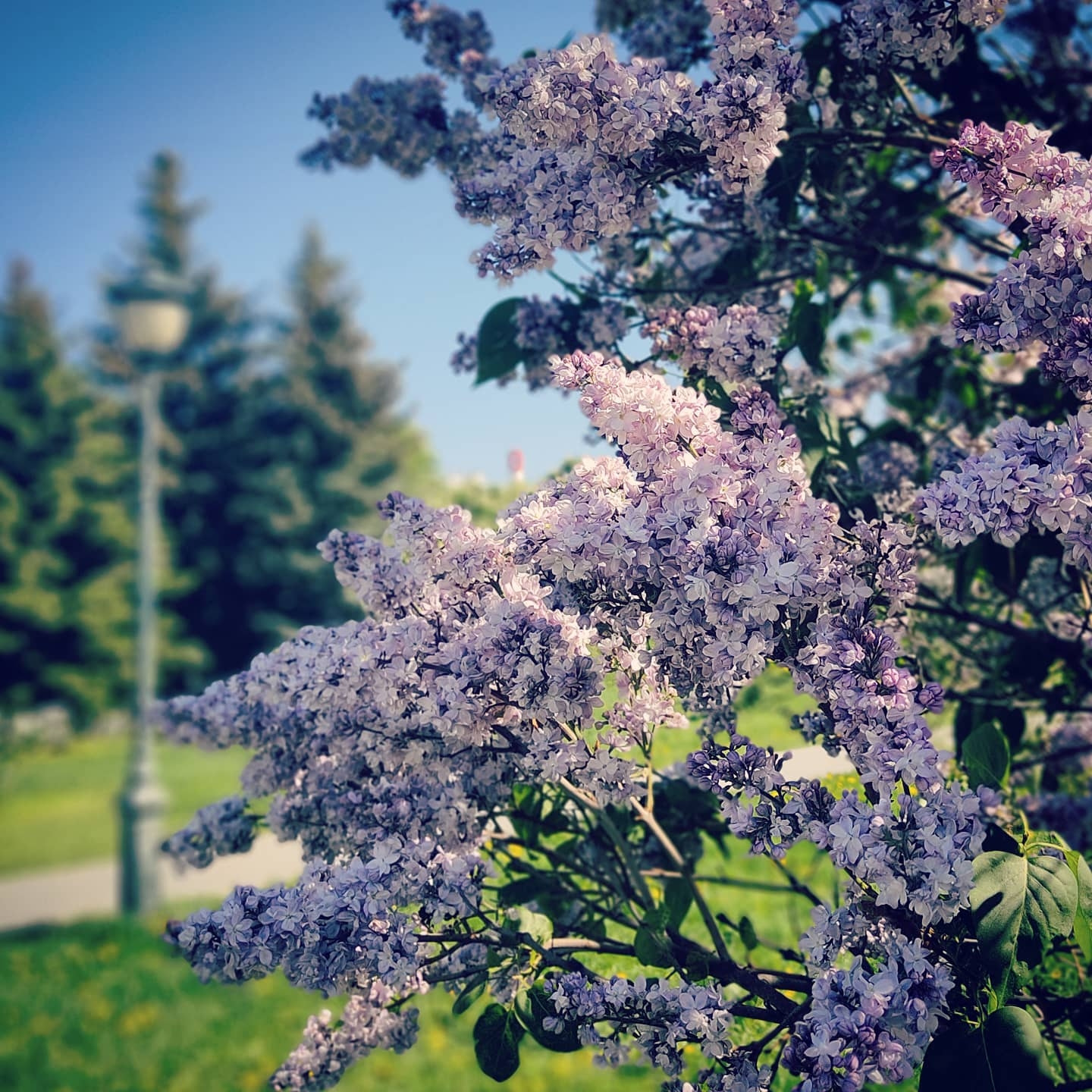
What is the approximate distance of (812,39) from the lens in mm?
2254

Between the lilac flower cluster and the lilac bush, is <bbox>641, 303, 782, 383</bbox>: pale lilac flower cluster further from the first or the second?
the lilac flower cluster

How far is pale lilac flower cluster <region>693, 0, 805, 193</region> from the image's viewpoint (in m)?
1.67

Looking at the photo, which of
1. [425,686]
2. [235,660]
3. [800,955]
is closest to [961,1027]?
[800,955]

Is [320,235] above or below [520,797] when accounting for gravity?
above

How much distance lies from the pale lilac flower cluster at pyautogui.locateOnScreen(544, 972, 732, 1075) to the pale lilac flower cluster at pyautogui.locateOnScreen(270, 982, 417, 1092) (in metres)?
0.42

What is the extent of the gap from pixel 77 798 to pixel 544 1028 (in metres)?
17.0

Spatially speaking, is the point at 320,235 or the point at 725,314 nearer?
the point at 725,314

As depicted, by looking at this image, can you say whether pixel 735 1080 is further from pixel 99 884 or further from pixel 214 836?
pixel 99 884

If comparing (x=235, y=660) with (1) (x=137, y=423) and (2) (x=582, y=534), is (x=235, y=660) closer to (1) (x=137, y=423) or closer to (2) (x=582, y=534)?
(1) (x=137, y=423)

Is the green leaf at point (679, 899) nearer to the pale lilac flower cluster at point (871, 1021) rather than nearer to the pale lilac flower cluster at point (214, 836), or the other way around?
the pale lilac flower cluster at point (871, 1021)

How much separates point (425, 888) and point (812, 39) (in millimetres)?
2016

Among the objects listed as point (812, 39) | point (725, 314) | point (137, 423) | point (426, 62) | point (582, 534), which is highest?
point (137, 423)

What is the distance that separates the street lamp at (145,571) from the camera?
26.6ft

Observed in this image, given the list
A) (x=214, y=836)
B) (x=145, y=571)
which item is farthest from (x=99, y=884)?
(x=214, y=836)
